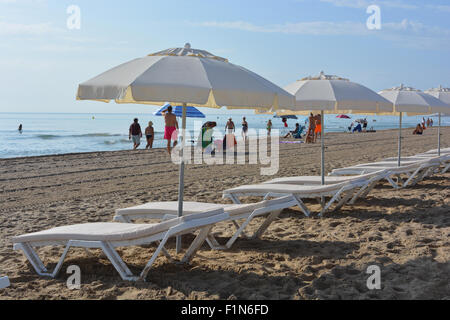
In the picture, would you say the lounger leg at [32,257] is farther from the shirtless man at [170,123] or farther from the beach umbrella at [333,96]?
the shirtless man at [170,123]

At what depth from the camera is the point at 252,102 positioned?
11.9ft

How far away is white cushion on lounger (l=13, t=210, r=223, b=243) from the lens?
11.3 ft

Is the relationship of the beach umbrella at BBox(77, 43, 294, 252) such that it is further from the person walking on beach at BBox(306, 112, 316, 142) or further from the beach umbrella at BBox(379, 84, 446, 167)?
the person walking on beach at BBox(306, 112, 316, 142)

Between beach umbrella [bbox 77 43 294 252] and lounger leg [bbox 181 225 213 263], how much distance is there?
103 cm

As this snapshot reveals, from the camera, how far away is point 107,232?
3.58 metres

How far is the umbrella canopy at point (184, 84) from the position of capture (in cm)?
334

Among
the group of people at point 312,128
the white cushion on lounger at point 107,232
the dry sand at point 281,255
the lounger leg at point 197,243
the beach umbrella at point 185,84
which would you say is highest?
the beach umbrella at point 185,84

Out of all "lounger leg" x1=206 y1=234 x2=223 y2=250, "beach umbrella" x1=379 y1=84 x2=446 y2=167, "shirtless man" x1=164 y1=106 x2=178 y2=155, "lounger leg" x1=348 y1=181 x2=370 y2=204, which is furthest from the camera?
"shirtless man" x1=164 y1=106 x2=178 y2=155

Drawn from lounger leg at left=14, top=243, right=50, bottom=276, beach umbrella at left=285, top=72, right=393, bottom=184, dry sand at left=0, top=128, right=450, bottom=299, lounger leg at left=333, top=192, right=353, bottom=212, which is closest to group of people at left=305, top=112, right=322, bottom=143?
dry sand at left=0, top=128, right=450, bottom=299

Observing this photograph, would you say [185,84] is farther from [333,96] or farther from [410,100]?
[410,100]

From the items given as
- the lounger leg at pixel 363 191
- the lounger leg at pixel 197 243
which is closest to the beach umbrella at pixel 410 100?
the lounger leg at pixel 363 191

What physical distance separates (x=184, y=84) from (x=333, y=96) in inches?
122

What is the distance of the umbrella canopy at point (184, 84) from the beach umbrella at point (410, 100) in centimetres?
467

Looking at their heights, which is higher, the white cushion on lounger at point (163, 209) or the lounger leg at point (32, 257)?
the white cushion on lounger at point (163, 209)
